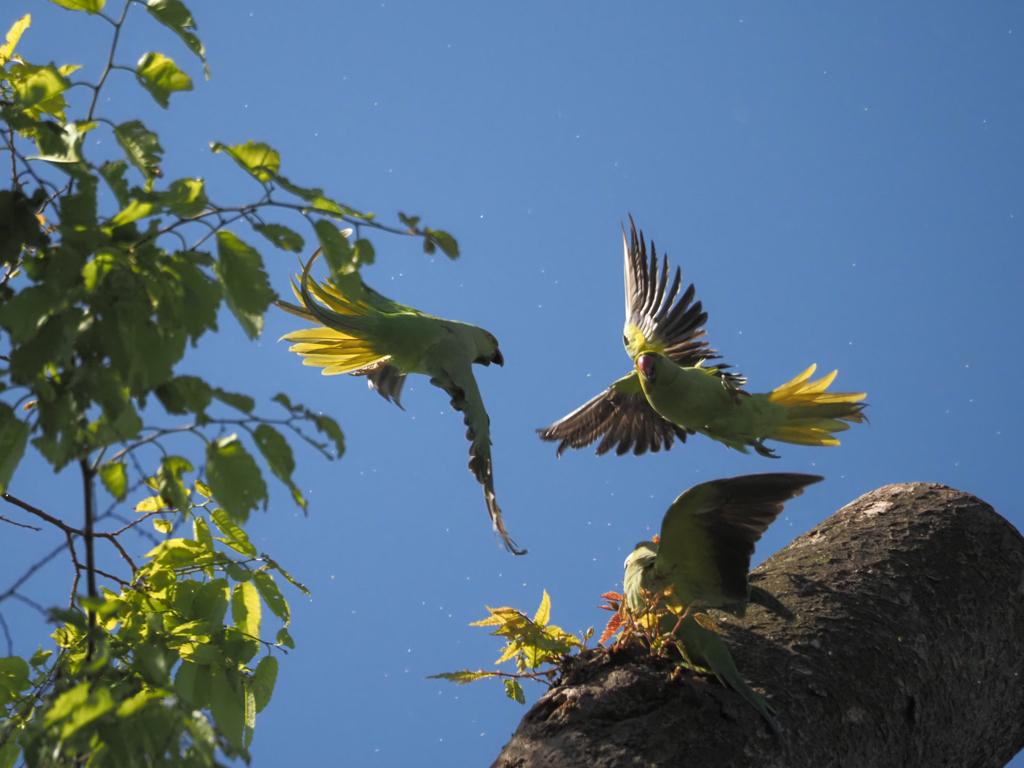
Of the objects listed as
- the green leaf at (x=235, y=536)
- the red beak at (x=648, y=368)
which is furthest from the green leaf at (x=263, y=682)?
the red beak at (x=648, y=368)

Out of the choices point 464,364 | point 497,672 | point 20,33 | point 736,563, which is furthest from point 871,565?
point 20,33

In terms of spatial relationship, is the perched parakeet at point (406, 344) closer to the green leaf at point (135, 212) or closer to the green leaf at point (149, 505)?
the green leaf at point (149, 505)

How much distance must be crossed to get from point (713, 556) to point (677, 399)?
1.52 ft

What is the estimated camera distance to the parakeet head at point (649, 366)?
168cm

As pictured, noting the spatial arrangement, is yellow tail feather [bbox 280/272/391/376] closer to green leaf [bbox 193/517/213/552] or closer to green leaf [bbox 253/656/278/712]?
green leaf [bbox 193/517/213/552]

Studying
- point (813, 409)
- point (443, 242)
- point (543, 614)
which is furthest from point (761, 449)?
point (443, 242)

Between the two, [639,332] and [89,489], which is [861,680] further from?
[89,489]

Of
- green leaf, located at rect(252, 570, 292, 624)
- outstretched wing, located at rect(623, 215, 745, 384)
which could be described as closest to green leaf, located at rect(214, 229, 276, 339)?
green leaf, located at rect(252, 570, 292, 624)

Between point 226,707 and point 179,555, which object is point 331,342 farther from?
point 226,707

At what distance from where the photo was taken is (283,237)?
2.50 feet

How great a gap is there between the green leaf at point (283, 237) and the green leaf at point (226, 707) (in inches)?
23.7

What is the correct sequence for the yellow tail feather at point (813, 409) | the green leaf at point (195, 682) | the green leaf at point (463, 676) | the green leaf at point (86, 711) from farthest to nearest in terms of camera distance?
1. the yellow tail feather at point (813, 409)
2. the green leaf at point (463, 676)
3. the green leaf at point (195, 682)
4. the green leaf at point (86, 711)

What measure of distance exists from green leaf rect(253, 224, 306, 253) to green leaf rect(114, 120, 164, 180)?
0.50ft

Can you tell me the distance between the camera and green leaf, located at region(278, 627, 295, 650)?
1182mm
